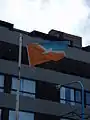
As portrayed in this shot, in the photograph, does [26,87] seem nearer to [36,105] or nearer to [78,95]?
[36,105]

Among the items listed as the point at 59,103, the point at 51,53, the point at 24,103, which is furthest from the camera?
the point at 59,103

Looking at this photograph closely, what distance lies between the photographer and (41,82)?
45938mm

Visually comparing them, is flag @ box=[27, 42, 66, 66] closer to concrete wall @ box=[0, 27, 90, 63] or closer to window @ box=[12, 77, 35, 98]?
window @ box=[12, 77, 35, 98]

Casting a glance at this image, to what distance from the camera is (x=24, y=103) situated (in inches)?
1711

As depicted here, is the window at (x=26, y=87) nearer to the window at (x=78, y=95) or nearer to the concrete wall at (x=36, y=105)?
the concrete wall at (x=36, y=105)

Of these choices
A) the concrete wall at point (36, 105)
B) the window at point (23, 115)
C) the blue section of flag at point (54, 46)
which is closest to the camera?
the blue section of flag at point (54, 46)

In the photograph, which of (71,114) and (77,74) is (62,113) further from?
(77,74)

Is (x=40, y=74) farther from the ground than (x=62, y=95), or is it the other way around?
(x=40, y=74)

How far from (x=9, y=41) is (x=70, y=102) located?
935cm

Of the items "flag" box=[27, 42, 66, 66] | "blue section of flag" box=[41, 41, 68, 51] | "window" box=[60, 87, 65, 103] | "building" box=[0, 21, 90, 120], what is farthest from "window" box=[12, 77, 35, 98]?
"blue section of flag" box=[41, 41, 68, 51]

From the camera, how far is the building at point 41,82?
142 ft

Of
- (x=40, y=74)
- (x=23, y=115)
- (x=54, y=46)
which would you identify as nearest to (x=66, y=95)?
(x=40, y=74)

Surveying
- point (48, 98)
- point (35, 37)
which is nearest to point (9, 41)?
point (35, 37)

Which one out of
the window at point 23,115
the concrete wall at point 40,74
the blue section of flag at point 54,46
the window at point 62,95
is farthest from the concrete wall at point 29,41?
the blue section of flag at point 54,46
